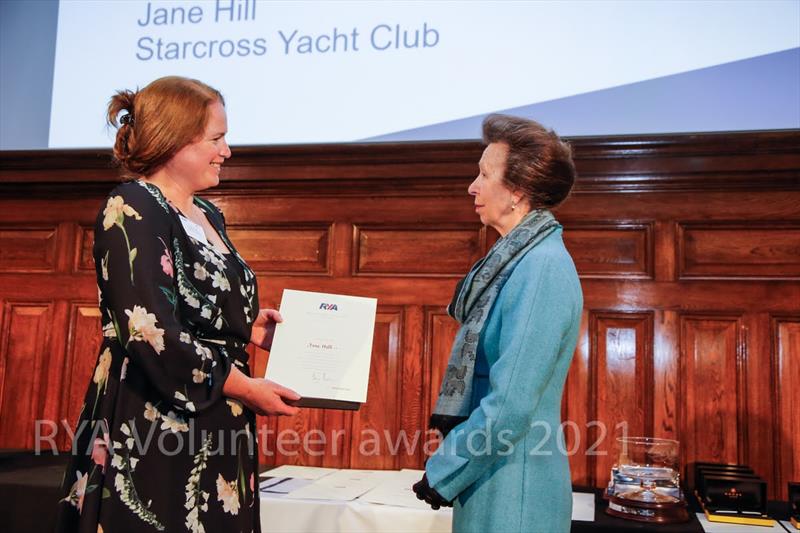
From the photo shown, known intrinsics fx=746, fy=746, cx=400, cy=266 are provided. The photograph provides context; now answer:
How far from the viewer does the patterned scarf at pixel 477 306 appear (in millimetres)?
1594

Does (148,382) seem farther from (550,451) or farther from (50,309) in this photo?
(50,309)

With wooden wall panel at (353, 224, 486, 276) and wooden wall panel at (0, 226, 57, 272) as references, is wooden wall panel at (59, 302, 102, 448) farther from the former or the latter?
wooden wall panel at (353, 224, 486, 276)

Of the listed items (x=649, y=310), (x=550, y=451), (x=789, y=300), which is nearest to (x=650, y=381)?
(x=649, y=310)

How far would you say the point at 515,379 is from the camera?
1483mm

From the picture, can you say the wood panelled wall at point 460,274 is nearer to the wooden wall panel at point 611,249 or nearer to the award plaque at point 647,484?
the wooden wall panel at point 611,249

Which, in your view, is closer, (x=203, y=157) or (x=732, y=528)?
(x=203, y=157)

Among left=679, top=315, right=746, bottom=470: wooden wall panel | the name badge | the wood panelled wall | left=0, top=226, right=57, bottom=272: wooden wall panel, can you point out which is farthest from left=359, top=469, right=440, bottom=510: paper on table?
left=0, top=226, right=57, bottom=272: wooden wall panel

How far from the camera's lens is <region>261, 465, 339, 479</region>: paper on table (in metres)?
2.77

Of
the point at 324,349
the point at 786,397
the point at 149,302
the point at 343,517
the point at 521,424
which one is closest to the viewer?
the point at 149,302

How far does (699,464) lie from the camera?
8.54 ft

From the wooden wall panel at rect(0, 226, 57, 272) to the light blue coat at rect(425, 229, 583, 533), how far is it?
2.49 meters

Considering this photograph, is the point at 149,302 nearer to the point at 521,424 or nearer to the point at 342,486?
the point at 521,424

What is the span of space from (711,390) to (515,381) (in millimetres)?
1559

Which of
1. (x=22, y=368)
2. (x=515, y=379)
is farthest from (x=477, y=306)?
(x=22, y=368)
